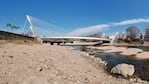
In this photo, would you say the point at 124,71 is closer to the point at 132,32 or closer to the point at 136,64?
the point at 136,64

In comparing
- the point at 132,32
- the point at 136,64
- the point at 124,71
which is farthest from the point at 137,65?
the point at 132,32

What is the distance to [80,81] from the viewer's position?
48.8 feet

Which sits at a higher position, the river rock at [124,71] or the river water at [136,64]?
the river rock at [124,71]

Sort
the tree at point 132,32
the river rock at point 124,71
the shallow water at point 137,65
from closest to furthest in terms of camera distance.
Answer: the river rock at point 124,71 → the shallow water at point 137,65 → the tree at point 132,32

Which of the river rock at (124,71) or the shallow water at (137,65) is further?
→ the shallow water at (137,65)

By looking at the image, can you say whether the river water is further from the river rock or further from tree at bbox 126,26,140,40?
tree at bbox 126,26,140,40

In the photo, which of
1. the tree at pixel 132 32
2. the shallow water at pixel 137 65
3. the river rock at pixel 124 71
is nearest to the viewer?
the river rock at pixel 124 71

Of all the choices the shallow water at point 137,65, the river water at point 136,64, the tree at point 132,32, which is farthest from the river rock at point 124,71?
the tree at point 132,32

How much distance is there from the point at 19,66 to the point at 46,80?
314 centimetres

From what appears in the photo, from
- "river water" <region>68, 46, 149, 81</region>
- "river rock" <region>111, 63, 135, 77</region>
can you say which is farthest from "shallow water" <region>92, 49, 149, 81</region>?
"river rock" <region>111, 63, 135, 77</region>

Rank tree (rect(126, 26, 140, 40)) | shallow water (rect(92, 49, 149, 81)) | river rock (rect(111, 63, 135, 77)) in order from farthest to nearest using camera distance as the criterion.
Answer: tree (rect(126, 26, 140, 40))
shallow water (rect(92, 49, 149, 81))
river rock (rect(111, 63, 135, 77))

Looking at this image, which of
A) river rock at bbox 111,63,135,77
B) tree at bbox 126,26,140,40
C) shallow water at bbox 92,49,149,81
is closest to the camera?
river rock at bbox 111,63,135,77

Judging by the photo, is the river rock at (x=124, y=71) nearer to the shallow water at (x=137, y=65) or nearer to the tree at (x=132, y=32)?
the shallow water at (x=137, y=65)

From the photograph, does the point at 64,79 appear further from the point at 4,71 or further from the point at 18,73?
the point at 4,71
